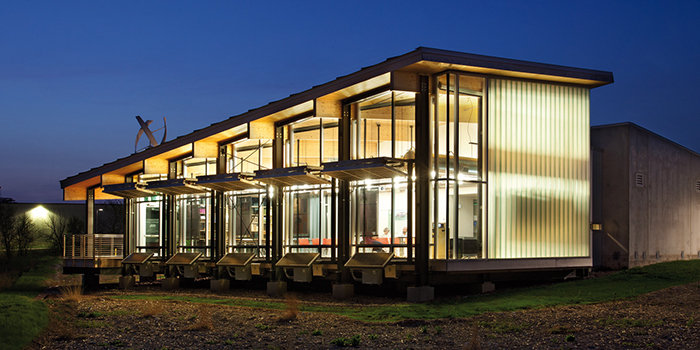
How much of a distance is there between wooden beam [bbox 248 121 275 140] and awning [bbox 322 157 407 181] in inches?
183

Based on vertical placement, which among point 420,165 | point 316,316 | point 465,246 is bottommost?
point 316,316

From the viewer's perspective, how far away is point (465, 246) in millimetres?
16188

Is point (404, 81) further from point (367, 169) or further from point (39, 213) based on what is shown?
point (39, 213)

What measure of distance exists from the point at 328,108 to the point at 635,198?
1089 cm

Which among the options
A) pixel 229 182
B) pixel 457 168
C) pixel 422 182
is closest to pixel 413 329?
pixel 422 182

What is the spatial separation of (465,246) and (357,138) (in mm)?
4201

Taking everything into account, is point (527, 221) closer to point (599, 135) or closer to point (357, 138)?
point (357, 138)

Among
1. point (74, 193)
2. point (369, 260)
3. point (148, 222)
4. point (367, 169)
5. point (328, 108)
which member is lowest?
point (369, 260)

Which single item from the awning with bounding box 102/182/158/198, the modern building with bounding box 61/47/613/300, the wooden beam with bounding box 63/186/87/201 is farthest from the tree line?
the modern building with bounding box 61/47/613/300

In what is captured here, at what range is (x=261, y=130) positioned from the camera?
69.5 feet

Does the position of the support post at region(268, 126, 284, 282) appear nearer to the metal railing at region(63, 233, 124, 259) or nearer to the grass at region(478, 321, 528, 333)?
the grass at region(478, 321, 528, 333)

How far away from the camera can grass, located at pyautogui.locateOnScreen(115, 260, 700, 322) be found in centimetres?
1329

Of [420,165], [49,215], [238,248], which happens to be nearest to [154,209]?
[238,248]

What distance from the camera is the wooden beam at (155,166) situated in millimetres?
27094
